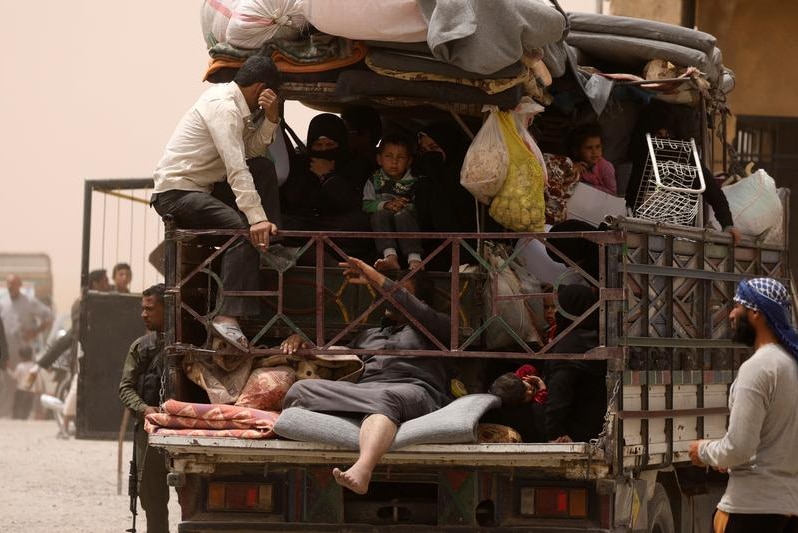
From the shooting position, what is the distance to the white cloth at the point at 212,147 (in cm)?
838

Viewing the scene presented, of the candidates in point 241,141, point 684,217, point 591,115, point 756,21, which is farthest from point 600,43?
point 756,21

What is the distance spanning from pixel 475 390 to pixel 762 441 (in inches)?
84.4

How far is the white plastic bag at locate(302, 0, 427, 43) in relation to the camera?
329 inches

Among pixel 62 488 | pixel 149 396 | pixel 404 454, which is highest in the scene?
pixel 404 454

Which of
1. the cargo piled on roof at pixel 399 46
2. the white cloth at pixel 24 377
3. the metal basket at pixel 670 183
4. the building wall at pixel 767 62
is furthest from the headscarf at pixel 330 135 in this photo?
the white cloth at pixel 24 377

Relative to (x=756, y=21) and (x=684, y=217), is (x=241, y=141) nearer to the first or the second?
(x=684, y=217)

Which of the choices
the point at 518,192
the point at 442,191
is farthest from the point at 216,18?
the point at 518,192

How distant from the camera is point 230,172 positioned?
8.36 metres

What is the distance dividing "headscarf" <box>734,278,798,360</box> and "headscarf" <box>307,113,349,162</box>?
11.2 ft

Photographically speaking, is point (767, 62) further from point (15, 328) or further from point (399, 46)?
point (15, 328)

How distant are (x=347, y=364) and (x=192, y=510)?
3.17ft

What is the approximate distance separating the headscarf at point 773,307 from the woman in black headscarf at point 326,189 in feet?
9.17

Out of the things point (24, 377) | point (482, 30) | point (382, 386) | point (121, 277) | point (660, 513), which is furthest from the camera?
point (24, 377)

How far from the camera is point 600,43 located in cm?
1016
